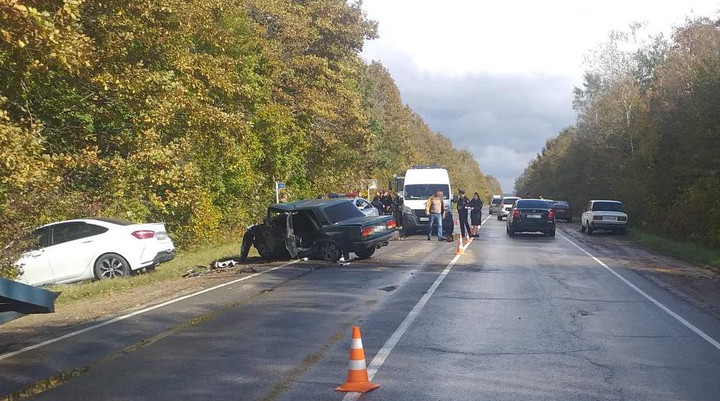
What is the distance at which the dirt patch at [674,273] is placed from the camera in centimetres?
1273

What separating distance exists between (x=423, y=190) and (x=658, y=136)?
Answer: 1206 cm

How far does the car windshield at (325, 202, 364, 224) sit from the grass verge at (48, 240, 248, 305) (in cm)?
358

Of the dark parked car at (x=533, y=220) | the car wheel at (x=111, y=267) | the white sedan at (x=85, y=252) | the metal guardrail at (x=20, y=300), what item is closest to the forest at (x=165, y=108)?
the white sedan at (x=85, y=252)

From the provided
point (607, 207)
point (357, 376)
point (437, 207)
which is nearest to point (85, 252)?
Answer: point (357, 376)

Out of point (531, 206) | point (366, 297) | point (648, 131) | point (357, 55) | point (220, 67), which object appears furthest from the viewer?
point (357, 55)

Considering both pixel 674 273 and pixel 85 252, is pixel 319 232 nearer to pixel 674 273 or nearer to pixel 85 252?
pixel 85 252

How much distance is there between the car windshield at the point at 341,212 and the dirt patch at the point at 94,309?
10.8 ft

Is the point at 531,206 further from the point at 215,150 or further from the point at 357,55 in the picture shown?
the point at 357,55

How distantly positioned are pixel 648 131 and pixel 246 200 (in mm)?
21166

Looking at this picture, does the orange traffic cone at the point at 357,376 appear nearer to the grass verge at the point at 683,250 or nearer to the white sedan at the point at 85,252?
the white sedan at the point at 85,252

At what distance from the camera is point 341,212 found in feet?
63.8

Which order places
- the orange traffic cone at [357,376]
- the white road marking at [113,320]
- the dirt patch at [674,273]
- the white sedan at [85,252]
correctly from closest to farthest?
the orange traffic cone at [357,376]
the white road marking at [113,320]
the dirt patch at [674,273]
the white sedan at [85,252]

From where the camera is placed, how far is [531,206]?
3038 cm

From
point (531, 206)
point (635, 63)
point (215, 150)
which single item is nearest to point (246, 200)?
point (215, 150)
